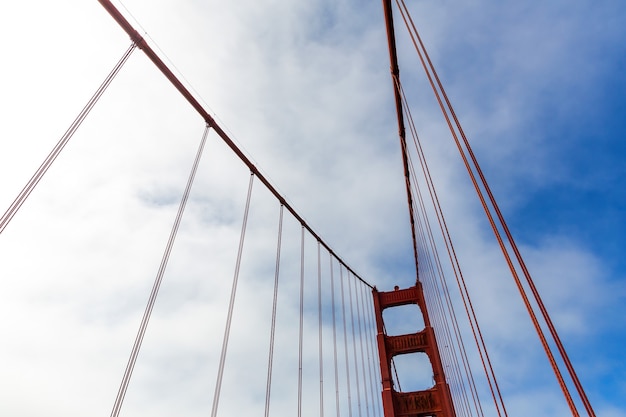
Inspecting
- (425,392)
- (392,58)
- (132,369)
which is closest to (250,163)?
(392,58)

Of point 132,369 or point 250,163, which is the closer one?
point 132,369

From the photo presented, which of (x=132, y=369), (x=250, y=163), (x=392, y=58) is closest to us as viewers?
(x=132, y=369)

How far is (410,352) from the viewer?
746 inches

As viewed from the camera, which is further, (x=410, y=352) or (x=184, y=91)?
(x=410, y=352)

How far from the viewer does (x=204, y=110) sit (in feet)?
32.2

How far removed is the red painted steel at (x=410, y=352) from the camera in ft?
52.0

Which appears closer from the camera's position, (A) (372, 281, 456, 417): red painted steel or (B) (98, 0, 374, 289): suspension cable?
(B) (98, 0, 374, 289): suspension cable

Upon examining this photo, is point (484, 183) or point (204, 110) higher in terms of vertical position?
point (204, 110)

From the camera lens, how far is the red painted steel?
15859mm

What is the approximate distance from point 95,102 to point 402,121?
26.1 feet

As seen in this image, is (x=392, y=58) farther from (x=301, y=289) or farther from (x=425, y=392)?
(x=425, y=392)

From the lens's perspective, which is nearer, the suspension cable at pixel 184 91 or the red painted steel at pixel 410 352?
the suspension cable at pixel 184 91

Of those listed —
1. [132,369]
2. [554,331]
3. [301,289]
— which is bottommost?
[554,331]

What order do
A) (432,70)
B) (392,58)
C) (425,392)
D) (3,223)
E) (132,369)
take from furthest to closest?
(425,392), (392,58), (132,369), (432,70), (3,223)
